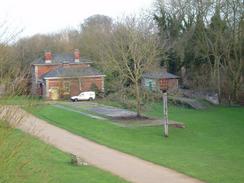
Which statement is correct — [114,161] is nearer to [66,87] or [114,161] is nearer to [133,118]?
[133,118]

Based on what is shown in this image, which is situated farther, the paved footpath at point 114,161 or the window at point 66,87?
the window at point 66,87

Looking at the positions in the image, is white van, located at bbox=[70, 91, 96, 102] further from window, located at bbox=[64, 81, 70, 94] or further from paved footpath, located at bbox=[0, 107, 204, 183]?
paved footpath, located at bbox=[0, 107, 204, 183]

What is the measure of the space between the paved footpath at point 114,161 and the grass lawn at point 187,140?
0.49 meters

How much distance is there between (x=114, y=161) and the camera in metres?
18.5

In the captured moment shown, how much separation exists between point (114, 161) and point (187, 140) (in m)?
7.17

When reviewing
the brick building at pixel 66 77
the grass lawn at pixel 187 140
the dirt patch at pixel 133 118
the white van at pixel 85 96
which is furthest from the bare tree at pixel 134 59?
the brick building at pixel 66 77

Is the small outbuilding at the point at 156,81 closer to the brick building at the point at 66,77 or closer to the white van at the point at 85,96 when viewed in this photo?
the brick building at the point at 66,77

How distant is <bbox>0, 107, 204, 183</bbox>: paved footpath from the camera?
49.9 feet

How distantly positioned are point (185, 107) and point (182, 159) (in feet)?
78.5

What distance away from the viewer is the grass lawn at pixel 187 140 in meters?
17.0

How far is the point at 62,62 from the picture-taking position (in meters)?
54.1

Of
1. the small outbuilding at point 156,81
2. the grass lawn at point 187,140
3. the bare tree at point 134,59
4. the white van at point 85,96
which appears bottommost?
the grass lawn at point 187,140

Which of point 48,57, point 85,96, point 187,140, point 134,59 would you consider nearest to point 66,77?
point 85,96

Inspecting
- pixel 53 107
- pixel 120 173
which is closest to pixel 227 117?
pixel 53 107
